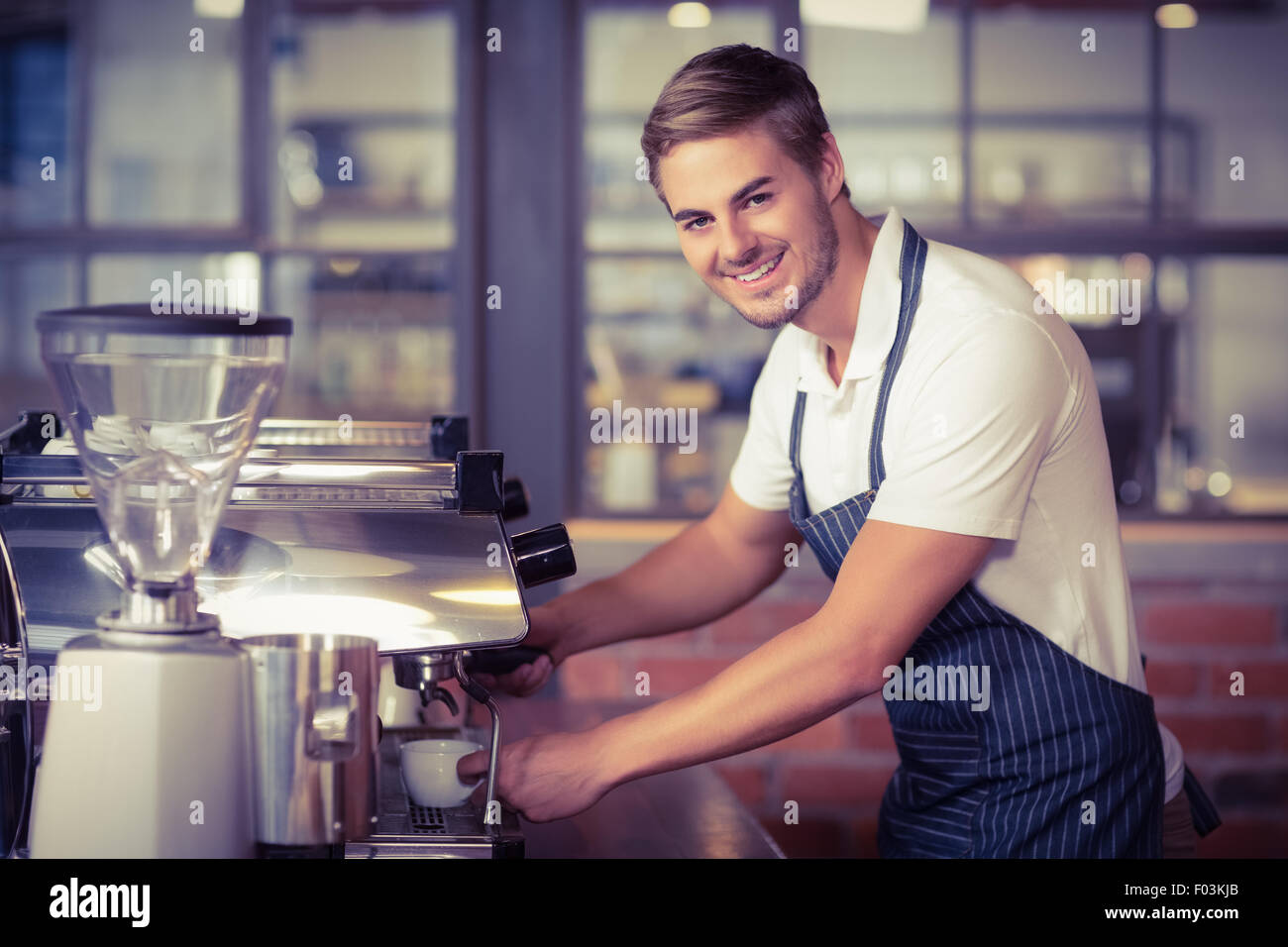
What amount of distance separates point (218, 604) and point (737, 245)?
22.8 inches

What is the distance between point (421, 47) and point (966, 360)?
14.6 ft

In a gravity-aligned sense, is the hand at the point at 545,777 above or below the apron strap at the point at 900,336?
below

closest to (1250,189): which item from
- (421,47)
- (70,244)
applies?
(421,47)

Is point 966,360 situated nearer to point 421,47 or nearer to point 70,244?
point 70,244

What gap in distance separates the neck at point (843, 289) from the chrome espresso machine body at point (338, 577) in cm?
42

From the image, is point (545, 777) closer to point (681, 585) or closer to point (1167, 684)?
point (681, 585)

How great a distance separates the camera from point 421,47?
507 cm

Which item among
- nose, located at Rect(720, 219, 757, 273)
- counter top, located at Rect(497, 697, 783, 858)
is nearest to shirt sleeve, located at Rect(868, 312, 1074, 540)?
nose, located at Rect(720, 219, 757, 273)

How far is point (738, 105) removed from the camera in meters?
1.17

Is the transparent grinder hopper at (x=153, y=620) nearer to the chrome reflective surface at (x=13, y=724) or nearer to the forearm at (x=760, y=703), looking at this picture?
the chrome reflective surface at (x=13, y=724)

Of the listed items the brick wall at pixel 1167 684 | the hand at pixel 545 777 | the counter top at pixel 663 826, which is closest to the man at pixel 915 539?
the hand at pixel 545 777

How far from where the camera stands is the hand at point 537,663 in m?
1.25

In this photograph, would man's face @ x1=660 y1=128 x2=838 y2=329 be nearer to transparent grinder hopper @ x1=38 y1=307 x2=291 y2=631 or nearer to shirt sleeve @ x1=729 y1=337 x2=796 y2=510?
shirt sleeve @ x1=729 y1=337 x2=796 y2=510
